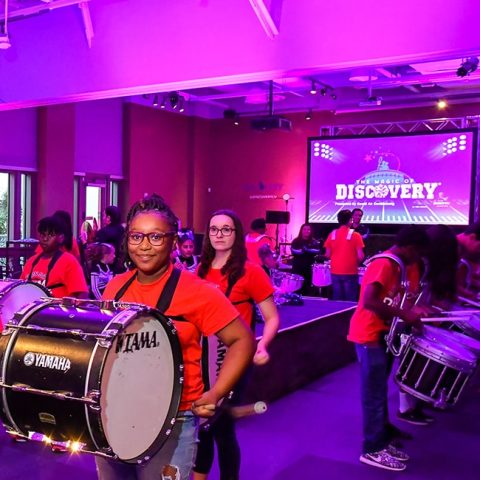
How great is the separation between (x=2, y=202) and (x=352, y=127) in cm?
751

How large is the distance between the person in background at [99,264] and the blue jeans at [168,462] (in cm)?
436

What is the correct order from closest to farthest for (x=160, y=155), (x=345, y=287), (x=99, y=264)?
(x=99, y=264) → (x=345, y=287) → (x=160, y=155)

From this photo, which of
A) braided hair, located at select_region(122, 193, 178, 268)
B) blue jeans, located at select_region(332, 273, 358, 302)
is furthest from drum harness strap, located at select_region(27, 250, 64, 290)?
blue jeans, located at select_region(332, 273, 358, 302)

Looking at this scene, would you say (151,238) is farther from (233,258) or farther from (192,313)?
(233,258)

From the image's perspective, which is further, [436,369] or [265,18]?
[265,18]

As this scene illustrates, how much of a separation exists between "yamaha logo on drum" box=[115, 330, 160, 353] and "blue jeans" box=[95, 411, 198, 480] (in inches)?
11.4

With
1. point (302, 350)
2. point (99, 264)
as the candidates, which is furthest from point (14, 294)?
point (99, 264)

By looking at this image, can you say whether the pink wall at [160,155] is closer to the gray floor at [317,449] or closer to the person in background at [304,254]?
the person in background at [304,254]

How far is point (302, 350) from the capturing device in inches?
221

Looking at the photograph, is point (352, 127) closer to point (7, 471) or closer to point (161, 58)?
point (161, 58)

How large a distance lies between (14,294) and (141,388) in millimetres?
1751

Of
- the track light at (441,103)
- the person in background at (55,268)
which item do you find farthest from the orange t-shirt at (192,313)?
the track light at (441,103)

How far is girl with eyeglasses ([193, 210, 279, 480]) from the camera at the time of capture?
9.30ft

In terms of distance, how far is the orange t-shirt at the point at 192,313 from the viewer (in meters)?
1.98
